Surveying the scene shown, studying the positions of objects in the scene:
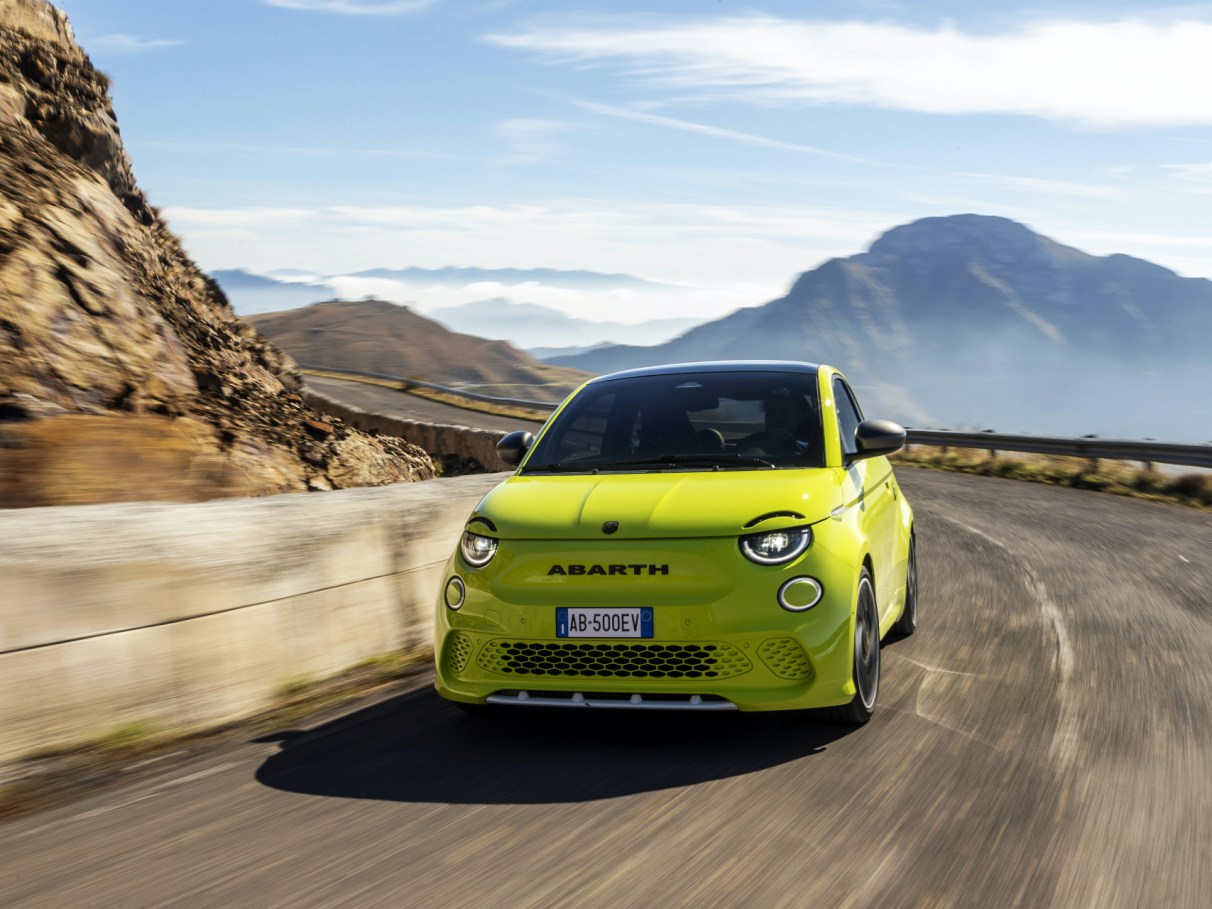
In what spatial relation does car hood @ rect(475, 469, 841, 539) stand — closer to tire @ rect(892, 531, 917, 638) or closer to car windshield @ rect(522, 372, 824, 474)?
car windshield @ rect(522, 372, 824, 474)

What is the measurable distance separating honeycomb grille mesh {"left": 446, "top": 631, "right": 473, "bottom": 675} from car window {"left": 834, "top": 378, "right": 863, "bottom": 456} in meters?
2.06

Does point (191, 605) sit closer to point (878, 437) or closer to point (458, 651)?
point (458, 651)

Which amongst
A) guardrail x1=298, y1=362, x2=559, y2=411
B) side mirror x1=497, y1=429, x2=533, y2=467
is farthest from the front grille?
guardrail x1=298, y1=362, x2=559, y2=411

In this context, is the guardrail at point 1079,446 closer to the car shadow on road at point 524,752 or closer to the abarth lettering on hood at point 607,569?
the car shadow on road at point 524,752

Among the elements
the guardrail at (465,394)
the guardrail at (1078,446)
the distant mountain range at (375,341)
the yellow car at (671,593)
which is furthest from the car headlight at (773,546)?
the distant mountain range at (375,341)

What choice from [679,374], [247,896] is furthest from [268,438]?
[247,896]

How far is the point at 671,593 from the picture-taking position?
4.77m

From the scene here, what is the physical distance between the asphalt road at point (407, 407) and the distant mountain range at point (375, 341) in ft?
226

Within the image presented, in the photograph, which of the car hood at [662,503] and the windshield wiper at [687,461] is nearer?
the car hood at [662,503]

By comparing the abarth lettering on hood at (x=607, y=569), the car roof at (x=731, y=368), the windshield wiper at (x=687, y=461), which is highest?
the car roof at (x=731, y=368)

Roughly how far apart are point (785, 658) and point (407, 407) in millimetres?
35919

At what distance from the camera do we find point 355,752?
5.02 meters

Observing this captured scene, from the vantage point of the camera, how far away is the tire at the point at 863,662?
5062 mm

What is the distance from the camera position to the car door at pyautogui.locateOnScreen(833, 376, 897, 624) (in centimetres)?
579
